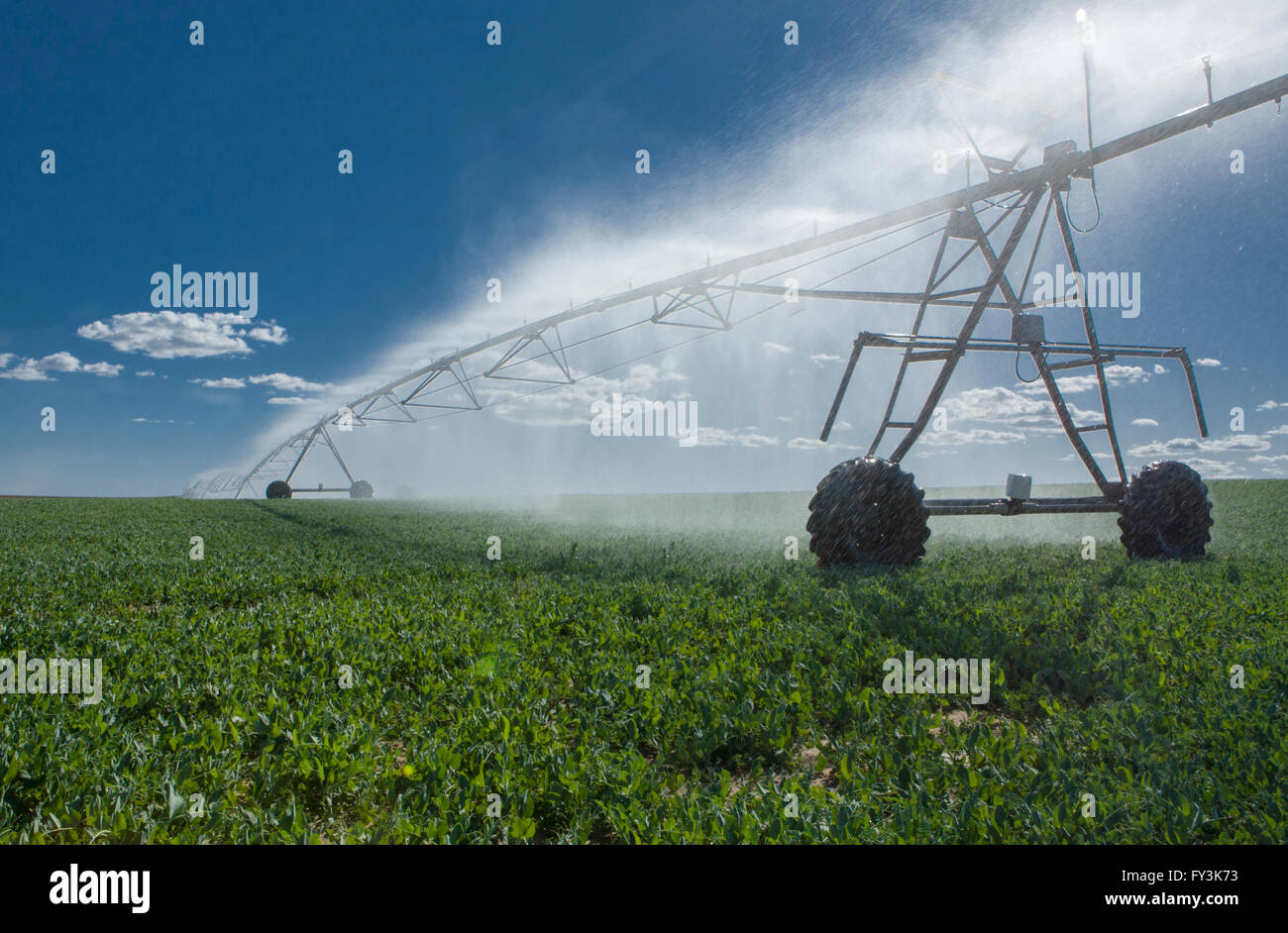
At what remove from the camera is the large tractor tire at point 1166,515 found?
34.5ft

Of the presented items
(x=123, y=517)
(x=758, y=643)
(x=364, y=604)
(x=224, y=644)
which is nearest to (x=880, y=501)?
(x=758, y=643)

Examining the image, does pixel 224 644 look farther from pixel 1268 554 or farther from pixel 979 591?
pixel 1268 554

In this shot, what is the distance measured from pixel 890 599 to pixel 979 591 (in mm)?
1488

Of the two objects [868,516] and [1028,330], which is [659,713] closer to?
[868,516]

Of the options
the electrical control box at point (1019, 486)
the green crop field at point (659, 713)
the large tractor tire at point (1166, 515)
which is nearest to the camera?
the green crop field at point (659, 713)

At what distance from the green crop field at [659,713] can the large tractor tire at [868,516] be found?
94 cm

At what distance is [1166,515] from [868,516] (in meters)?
5.41

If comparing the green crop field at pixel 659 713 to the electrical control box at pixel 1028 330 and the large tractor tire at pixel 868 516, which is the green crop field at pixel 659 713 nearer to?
the large tractor tire at pixel 868 516

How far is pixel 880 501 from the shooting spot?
920 centimetres

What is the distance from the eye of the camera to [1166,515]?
34.6 feet

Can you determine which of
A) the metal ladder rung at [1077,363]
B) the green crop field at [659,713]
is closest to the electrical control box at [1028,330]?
the metal ladder rung at [1077,363]

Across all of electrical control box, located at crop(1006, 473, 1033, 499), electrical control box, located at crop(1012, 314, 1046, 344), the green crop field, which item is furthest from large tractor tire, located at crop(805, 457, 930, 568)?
electrical control box, located at crop(1012, 314, 1046, 344)

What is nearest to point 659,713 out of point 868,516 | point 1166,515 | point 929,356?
point 868,516
